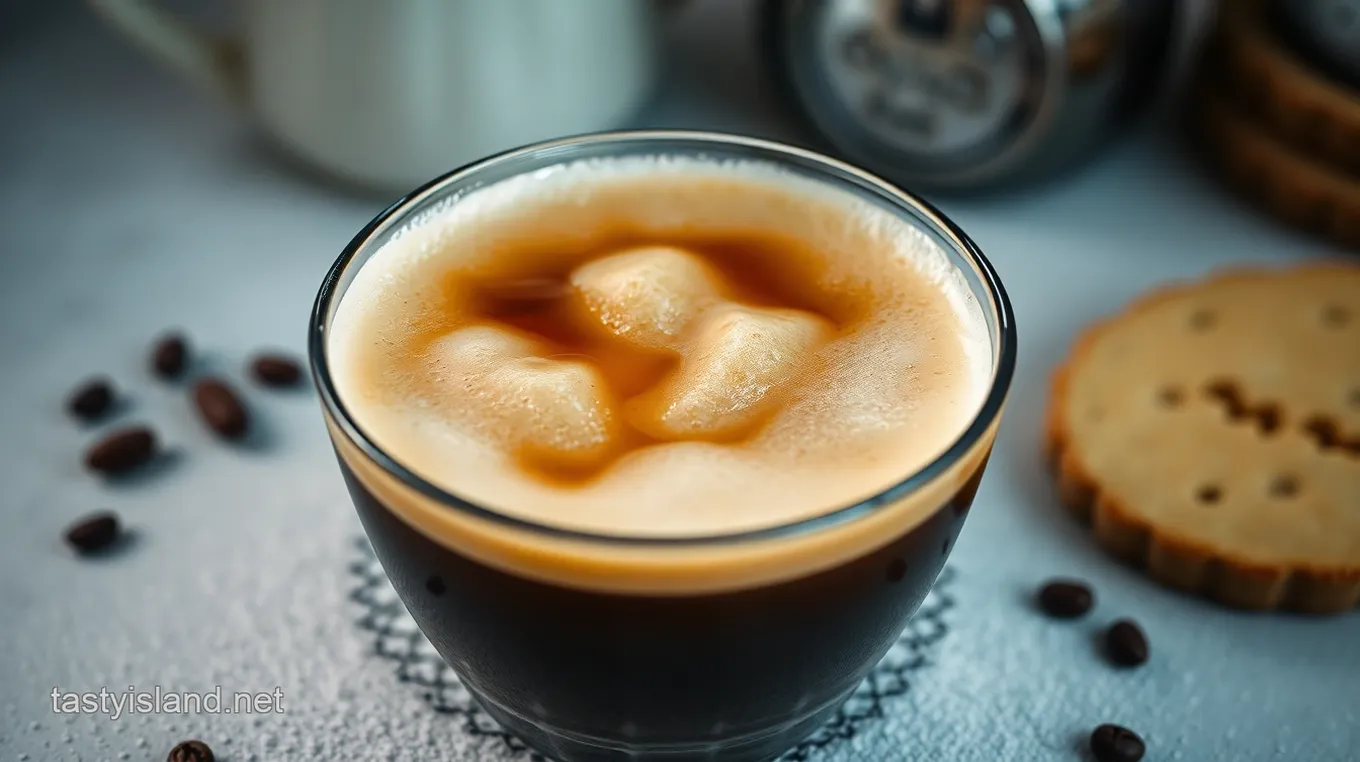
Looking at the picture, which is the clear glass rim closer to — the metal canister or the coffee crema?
the coffee crema

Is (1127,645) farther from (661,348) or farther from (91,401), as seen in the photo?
(91,401)

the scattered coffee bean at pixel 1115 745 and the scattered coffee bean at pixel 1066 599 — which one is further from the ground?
the scattered coffee bean at pixel 1115 745

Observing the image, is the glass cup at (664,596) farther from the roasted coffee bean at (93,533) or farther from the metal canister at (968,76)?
the metal canister at (968,76)

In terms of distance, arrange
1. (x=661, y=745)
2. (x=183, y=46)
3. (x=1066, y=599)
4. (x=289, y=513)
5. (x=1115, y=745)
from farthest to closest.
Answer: (x=183, y=46) → (x=289, y=513) → (x=1066, y=599) → (x=1115, y=745) → (x=661, y=745)

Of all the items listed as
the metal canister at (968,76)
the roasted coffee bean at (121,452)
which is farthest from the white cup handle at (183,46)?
the metal canister at (968,76)

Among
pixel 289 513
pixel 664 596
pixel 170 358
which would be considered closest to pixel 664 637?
pixel 664 596

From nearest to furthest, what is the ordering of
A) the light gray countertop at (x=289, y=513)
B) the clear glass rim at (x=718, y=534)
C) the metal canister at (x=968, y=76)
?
the clear glass rim at (x=718, y=534) → the light gray countertop at (x=289, y=513) → the metal canister at (x=968, y=76)
